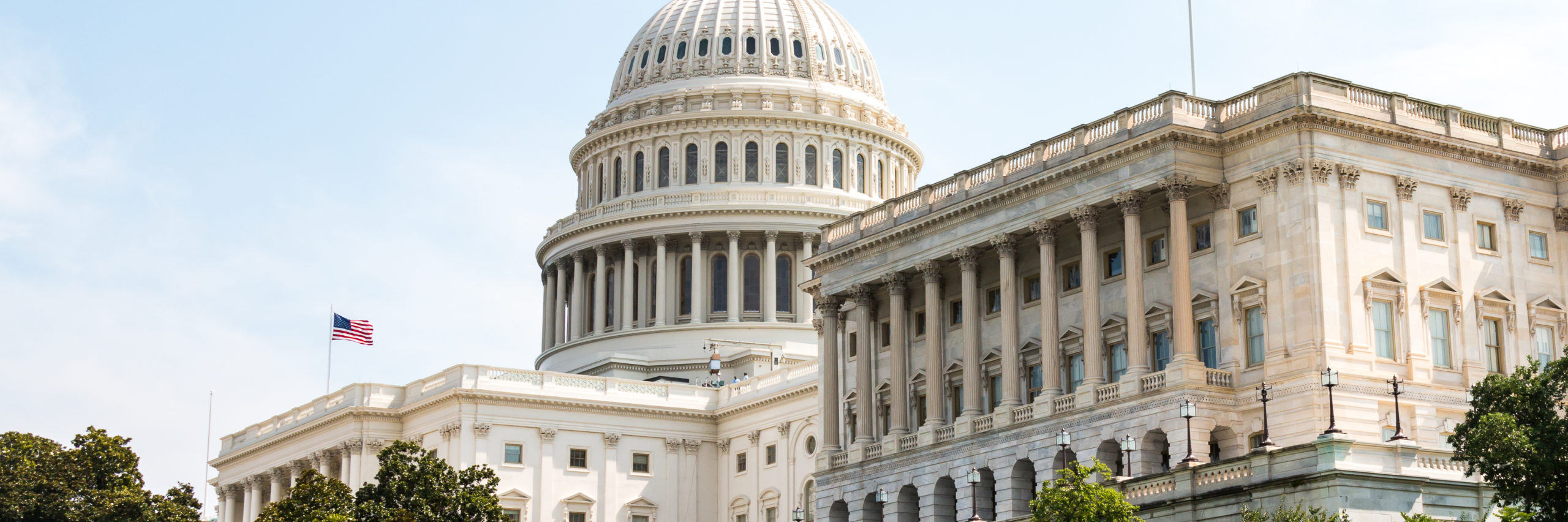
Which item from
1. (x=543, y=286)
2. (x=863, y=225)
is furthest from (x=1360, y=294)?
(x=543, y=286)

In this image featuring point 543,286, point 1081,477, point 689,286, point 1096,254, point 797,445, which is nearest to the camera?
point 1081,477

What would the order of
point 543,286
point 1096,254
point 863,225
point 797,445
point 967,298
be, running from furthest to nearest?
point 543,286 → point 797,445 → point 863,225 → point 967,298 → point 1096,254

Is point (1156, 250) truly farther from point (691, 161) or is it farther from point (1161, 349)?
point (691, 161)

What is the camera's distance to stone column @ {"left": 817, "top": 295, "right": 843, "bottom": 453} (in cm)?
8812

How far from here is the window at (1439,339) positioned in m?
69.7

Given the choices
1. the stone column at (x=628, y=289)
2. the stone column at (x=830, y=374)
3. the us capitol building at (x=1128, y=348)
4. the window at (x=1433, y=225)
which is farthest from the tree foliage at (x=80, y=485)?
the window at (x=1433, y=225)

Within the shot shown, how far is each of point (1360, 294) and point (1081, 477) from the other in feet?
56.2

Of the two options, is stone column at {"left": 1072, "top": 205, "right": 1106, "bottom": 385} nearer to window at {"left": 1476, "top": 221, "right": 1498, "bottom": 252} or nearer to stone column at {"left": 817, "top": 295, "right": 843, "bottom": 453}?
window at {"left": 1476, "top": 221, "right": 1498, "bottom": 252}

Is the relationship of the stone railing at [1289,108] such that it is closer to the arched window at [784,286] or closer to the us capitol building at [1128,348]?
the us capitol building at [1128,348]

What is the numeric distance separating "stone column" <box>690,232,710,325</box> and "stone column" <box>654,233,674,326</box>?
1000 millimetres

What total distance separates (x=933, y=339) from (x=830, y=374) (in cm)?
813

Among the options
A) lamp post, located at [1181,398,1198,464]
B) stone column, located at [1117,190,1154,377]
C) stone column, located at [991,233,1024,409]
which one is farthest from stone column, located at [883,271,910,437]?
lamp post, located at [1181,398,1198,464]

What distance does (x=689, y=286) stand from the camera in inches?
5059

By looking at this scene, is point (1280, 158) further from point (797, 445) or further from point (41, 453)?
point (41, 453)
